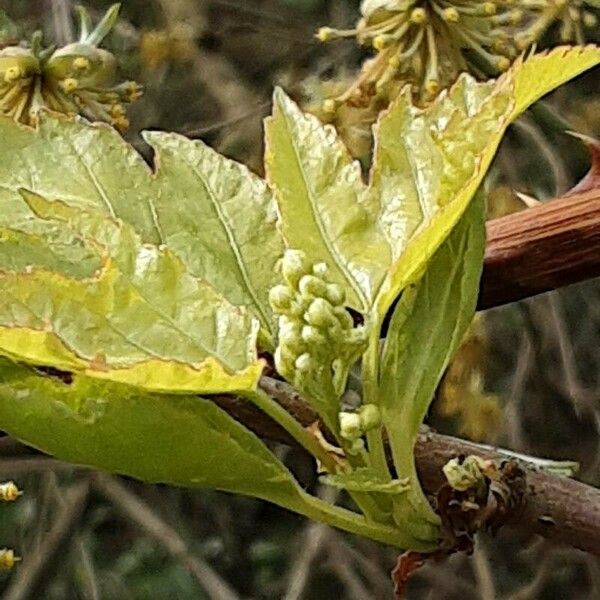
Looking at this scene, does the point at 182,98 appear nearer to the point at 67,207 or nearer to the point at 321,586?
the point at 321,586

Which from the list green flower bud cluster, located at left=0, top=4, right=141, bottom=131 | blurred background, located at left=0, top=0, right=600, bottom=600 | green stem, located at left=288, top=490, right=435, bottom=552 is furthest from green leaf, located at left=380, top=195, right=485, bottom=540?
blurred background, located at left=0, top=0, right=600, bottom=600

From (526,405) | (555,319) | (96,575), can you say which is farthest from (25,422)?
(526,405)

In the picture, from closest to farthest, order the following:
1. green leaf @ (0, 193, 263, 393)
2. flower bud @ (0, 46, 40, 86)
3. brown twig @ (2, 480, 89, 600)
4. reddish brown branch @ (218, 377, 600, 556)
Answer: green leaf @ (0, 193, 263, 393), reddish brown branch @ (218, 377, 600, 556), flower bud @ (0, 46, 40, 86), brown twig @ (2, 480, 89, 600)

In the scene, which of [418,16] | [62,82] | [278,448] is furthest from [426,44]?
[278,448]

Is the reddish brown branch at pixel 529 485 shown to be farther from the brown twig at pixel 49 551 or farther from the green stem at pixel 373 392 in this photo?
the brown twig at pixel 49 551

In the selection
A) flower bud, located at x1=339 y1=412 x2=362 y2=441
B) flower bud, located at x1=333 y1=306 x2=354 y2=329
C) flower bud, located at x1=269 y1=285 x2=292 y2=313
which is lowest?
flower bud, located at x1=339 y1=412 x2=362 y2=441

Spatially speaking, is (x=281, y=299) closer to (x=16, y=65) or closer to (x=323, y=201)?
(x=323, y=201)

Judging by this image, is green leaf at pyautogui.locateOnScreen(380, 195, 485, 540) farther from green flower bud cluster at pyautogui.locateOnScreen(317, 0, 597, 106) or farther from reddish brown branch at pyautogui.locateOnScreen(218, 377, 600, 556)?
green flower bud cluster at pyautogui.locateOnScreen(317, 0, 597, 106)
